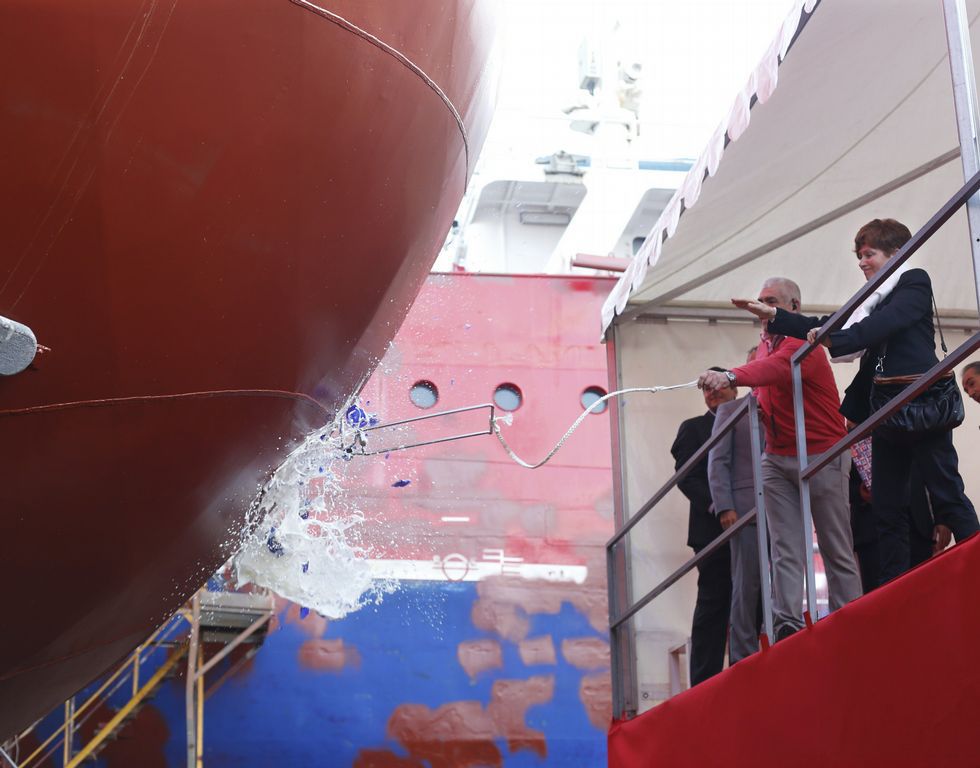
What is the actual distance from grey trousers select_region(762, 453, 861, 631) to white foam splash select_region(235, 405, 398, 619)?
1843 millimetres

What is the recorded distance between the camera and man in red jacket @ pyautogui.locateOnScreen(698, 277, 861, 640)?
4.43 metres

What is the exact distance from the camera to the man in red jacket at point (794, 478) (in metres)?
4.43

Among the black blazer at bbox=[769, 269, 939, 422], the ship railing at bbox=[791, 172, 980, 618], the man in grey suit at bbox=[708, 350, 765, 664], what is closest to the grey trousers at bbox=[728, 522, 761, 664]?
the man in grey suit at bbox=[708, 350, 765, 664]

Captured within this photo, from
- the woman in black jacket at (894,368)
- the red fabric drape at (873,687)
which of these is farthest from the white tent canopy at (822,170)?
the red fabric drape at (873,687)

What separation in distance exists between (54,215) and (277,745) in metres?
7.02

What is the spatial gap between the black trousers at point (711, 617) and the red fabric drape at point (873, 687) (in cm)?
75

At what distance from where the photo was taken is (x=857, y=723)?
364 centimetres

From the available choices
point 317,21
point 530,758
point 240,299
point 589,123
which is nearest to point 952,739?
point 240,299

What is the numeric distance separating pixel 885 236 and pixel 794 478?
97 centimetres

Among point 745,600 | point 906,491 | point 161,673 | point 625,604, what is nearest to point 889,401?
point 906,491

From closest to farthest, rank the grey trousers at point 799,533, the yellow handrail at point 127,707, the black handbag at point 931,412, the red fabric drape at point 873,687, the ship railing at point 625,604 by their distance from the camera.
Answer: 1. the red fabric drape at point 873,687
2. the black handbag at point 931,412
3. the grey trousers at point 799,533
4. the ship railing at point 625,604
5. the yellow handrail at point 127,707

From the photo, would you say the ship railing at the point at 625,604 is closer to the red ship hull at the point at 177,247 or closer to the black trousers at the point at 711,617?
the black trousers at the point at 711,617

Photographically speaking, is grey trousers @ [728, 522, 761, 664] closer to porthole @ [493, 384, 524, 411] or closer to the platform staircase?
the platform staircase

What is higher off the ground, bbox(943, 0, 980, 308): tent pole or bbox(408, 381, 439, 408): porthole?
bbox(408, 381, 439, 408): porthole
